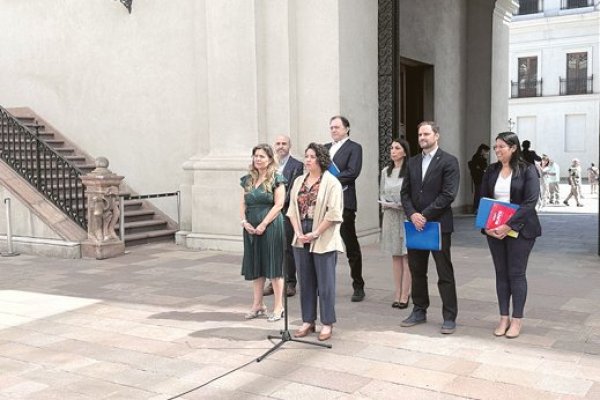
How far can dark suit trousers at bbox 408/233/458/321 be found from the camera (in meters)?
5.79

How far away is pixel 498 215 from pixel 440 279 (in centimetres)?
77

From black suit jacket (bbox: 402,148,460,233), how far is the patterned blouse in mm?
864

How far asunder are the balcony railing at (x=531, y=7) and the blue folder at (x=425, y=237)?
131 feet

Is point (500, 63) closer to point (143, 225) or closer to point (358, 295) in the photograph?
point (143, 225)

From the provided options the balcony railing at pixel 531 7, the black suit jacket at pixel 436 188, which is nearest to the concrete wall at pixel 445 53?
the black suit jacket at pixel 436 188

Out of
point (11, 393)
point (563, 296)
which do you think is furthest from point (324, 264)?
point (563, 296)

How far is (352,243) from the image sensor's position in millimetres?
7137

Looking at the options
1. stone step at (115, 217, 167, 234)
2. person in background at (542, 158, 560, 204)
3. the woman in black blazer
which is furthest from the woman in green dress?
person in background at (542, 158, 560, 204)

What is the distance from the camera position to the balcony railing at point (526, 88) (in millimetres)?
41719

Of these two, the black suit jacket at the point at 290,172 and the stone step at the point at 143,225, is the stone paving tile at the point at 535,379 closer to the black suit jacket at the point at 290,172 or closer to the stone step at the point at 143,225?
the black suit jacket at the point at 290,172

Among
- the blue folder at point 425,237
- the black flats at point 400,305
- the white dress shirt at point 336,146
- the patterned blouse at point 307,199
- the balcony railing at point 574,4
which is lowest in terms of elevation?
the black flats at point 400,305

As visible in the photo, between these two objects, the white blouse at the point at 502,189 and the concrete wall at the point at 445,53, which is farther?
the concrete wall at the point at 445,53

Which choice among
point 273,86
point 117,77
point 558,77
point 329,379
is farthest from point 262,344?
point 558,77

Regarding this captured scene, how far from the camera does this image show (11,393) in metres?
4.64
